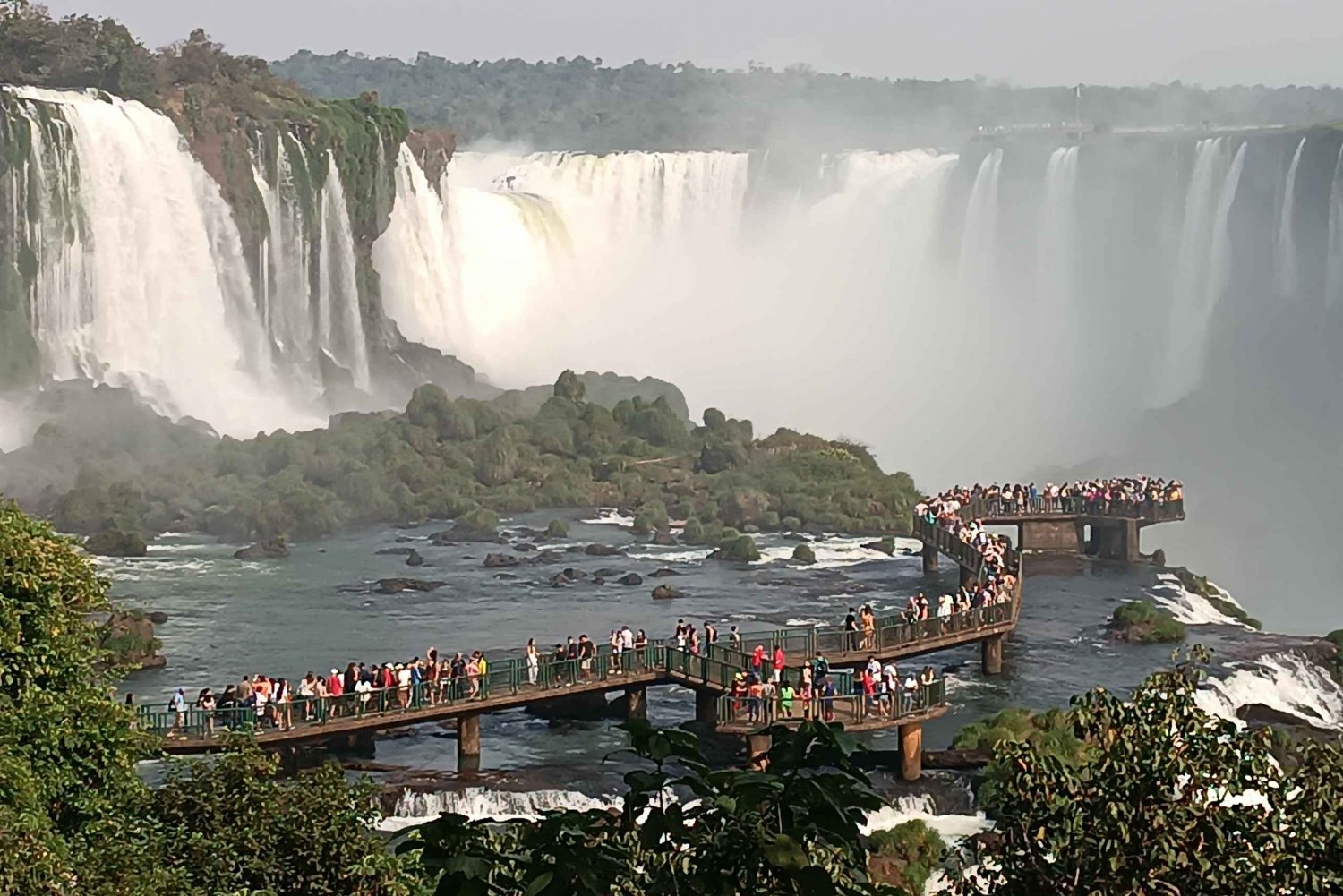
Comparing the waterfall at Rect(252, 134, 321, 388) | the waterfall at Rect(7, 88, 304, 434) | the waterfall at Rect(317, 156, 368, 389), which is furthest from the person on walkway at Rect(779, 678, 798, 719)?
the waterfall at Rect(317, 156, 368, 389)

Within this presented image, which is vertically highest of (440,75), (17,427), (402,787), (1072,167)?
(440,75)

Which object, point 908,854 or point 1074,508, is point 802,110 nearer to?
point 1074,508

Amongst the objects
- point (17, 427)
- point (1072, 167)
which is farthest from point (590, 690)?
point (1072, 167)

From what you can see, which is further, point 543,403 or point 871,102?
point 871,102

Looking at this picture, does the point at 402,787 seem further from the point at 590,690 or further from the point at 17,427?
the point at 17,427

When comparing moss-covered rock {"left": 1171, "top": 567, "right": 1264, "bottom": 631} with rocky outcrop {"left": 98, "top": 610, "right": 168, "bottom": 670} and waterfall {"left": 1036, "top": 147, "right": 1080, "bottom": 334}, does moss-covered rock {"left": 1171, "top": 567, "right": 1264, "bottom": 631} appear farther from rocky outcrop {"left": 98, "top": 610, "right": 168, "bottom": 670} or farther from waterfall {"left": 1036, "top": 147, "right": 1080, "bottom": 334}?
waterfall {"left": 1036, "top": 147, "right": 1080, "bottom": 334}

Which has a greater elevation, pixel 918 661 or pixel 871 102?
pixel 871 102
